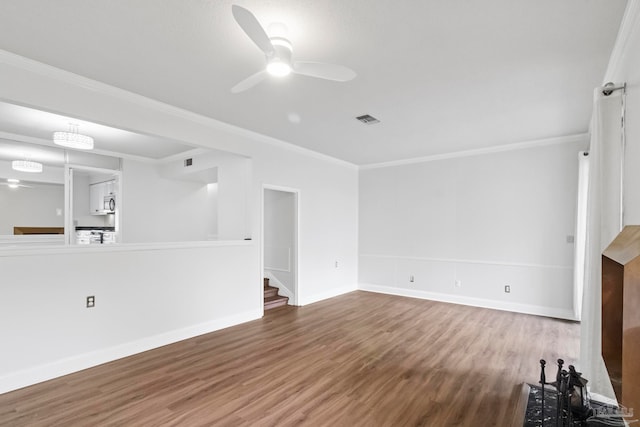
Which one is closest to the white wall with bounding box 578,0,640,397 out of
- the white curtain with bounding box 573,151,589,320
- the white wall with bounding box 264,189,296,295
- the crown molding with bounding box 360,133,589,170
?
the white curtain with bounding box 573,151,589,320

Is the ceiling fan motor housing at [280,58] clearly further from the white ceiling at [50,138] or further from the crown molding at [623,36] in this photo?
the white ceiling at [50,138]

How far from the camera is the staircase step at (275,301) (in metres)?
5.30

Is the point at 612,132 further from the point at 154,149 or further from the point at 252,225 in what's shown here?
the point at 154,149

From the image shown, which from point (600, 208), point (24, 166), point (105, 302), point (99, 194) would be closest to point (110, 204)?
point (99, 194)

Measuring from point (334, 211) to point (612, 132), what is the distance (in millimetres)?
4543

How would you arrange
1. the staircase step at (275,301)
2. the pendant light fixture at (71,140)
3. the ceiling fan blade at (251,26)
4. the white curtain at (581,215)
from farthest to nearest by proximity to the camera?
1. the staircase step at (275,301)
2. the white curtain at (581,215)
3. the pendant light fixture at (71,140)
4. the ceiling fan blade at (251,26)

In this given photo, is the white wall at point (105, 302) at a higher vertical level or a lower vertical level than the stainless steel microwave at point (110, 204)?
lower

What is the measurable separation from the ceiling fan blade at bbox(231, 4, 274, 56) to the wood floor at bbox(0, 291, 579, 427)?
2.58m

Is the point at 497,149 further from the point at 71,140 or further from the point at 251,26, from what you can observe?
the point at 71,140

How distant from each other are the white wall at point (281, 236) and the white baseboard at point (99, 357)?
145cm

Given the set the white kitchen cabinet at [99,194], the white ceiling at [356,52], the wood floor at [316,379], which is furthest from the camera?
the white kitchen cabinet at [99,194]

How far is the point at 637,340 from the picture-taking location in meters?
1.05

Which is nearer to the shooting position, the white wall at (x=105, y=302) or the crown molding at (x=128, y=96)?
the crown molding at (x=128, y=96)

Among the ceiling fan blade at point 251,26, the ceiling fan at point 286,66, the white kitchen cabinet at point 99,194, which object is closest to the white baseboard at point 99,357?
the ceiling fan at point 286,66
